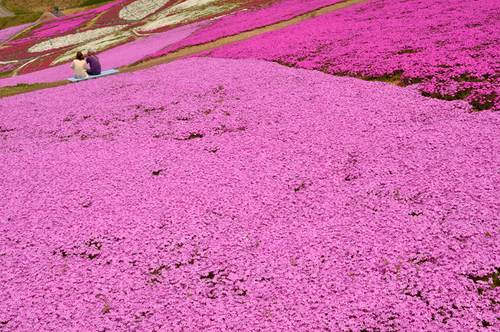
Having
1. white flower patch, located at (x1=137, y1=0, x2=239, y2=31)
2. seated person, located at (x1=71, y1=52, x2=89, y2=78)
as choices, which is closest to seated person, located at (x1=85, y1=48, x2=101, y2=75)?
seated person, located at (x1=71, y1=52, x2=89, y2=78)

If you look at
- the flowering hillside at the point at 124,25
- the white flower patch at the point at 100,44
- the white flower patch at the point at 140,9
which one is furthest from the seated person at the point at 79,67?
the white flower patch at the point at 140,9

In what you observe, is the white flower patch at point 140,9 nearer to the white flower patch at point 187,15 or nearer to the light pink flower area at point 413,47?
the white flower patch at point 187,15

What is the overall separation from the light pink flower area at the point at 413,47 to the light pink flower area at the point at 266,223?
5.65 ft

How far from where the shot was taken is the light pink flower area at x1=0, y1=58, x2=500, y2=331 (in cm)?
475

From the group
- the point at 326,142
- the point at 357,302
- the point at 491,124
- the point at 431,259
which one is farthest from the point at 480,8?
the point at 357,302

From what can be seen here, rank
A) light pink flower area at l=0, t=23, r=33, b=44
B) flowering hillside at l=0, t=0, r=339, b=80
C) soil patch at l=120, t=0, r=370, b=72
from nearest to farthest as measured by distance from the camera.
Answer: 1. soil patch at l=120, t=0, r=370, b=72
2. flowering hillside at l=0, t=0, r=339, b=80
3. light pink flower area at l=0, t=23, r=33, b=44

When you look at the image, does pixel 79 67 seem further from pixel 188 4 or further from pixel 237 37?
pixel 188 4

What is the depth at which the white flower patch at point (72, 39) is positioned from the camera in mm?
60487

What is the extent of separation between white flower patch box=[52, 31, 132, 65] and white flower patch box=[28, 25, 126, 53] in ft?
16.7

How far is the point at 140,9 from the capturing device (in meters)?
76.8

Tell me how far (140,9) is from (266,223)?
86255 millimetres

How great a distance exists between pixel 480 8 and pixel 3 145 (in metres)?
29.4

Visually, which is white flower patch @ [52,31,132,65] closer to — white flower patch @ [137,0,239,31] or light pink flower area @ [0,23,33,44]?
white flower patch @ [137,0,239,31]

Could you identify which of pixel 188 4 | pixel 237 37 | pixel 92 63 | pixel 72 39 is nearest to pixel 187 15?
pixel 188 4
